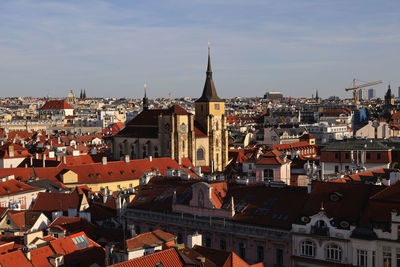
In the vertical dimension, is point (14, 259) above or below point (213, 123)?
below

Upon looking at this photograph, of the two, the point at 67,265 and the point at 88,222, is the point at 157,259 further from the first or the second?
the point at 88,222

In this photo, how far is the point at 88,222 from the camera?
52.1 meters

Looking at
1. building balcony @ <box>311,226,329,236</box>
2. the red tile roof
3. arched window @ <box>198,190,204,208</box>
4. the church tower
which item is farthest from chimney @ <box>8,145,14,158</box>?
building balcony @ <box>311,226,329,236</box>

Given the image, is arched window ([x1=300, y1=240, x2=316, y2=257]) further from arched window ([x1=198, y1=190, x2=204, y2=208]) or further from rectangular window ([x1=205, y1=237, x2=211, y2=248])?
arched window ([x1=198, y1=190, x2=204, y2=208])

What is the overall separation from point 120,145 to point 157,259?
82905 millimetres

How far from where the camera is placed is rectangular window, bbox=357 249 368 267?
127 ft

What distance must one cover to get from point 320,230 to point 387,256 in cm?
480

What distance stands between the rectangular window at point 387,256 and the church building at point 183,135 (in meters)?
65.1

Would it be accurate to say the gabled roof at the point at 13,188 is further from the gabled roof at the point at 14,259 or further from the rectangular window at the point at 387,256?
the rectangular window at the point at 387,256

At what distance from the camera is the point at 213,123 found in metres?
112

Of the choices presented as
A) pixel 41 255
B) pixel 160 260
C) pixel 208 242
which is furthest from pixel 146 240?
pixel 208 242

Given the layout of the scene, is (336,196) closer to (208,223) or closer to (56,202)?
(208,223)

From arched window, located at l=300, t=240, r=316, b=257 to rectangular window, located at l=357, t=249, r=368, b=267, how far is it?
129 inches

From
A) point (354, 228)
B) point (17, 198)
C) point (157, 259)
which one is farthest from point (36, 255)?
point (17, 198)
